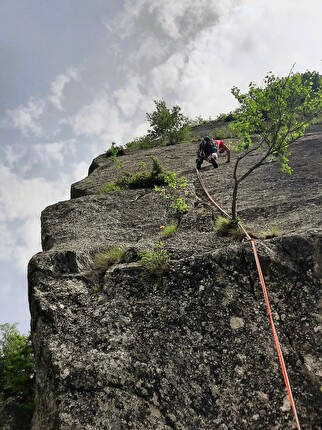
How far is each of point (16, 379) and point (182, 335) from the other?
→ 14859mm

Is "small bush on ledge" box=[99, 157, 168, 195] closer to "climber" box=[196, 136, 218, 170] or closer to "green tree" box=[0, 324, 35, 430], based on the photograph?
"climber" box=[196, 136, 218, 170]

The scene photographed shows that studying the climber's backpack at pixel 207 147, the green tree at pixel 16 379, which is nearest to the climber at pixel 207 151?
the climber's backpack at pixel 207 147

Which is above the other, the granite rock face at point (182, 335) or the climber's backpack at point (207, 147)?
the climber's backpack at point (207, 147)

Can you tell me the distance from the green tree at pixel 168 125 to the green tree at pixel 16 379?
51.1ft

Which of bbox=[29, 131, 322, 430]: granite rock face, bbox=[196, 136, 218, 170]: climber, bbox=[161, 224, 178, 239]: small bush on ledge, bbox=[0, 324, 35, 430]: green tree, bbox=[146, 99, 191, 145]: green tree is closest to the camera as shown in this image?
bbox=[29, 131, 322, 430]: granite rock face

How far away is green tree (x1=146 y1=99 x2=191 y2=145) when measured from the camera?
25.5 metres

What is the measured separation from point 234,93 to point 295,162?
6.25m

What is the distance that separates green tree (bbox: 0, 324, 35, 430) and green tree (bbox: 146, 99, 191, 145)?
51.1ft

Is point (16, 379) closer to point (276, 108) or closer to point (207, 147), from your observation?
point (207, 147)

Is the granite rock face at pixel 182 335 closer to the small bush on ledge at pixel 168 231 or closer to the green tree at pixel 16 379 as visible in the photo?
the small bush on ledge at pixel 168 231

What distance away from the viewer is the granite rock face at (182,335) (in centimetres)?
488

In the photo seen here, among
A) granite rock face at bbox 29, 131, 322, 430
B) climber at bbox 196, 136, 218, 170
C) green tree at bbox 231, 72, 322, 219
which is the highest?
climber at bbox 196, 136, 218, 170

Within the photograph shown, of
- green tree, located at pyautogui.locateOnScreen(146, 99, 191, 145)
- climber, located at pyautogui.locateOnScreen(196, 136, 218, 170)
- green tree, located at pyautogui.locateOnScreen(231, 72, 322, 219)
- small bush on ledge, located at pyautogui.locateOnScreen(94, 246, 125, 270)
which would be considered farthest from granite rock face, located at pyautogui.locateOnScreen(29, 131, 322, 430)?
green tree, located at pyautogui.locateOnScreen(146, 99, 191, 145)

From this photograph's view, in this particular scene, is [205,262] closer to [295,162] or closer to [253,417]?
[253,417]
